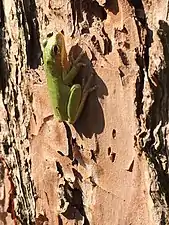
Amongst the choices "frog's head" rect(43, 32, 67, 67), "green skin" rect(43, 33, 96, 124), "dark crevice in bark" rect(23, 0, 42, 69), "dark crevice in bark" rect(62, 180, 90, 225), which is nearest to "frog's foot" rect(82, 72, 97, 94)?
"green skin" rect(43, 33, 96, 124)

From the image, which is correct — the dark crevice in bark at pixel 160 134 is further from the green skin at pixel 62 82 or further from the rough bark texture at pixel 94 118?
the green skin at pixel 62 82

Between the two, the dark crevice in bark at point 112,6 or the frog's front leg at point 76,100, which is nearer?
the dark crevice in bark at point 112,6

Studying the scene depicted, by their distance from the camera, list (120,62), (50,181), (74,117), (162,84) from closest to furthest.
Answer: (162,84) → (120,62) → (74,117) → (50,181)

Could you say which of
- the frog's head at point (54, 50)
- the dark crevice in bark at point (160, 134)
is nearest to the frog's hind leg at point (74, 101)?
the frog's head at point (54, 50)

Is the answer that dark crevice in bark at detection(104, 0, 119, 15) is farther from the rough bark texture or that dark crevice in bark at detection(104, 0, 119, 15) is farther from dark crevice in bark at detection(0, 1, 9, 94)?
dark crevice in bark at detection(0, 1, 9, 94)

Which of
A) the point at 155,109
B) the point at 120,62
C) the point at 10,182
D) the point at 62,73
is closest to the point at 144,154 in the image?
the point at 155,109

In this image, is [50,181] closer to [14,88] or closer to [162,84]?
[14,88]

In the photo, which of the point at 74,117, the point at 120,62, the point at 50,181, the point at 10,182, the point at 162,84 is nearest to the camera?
the point at 162,84
